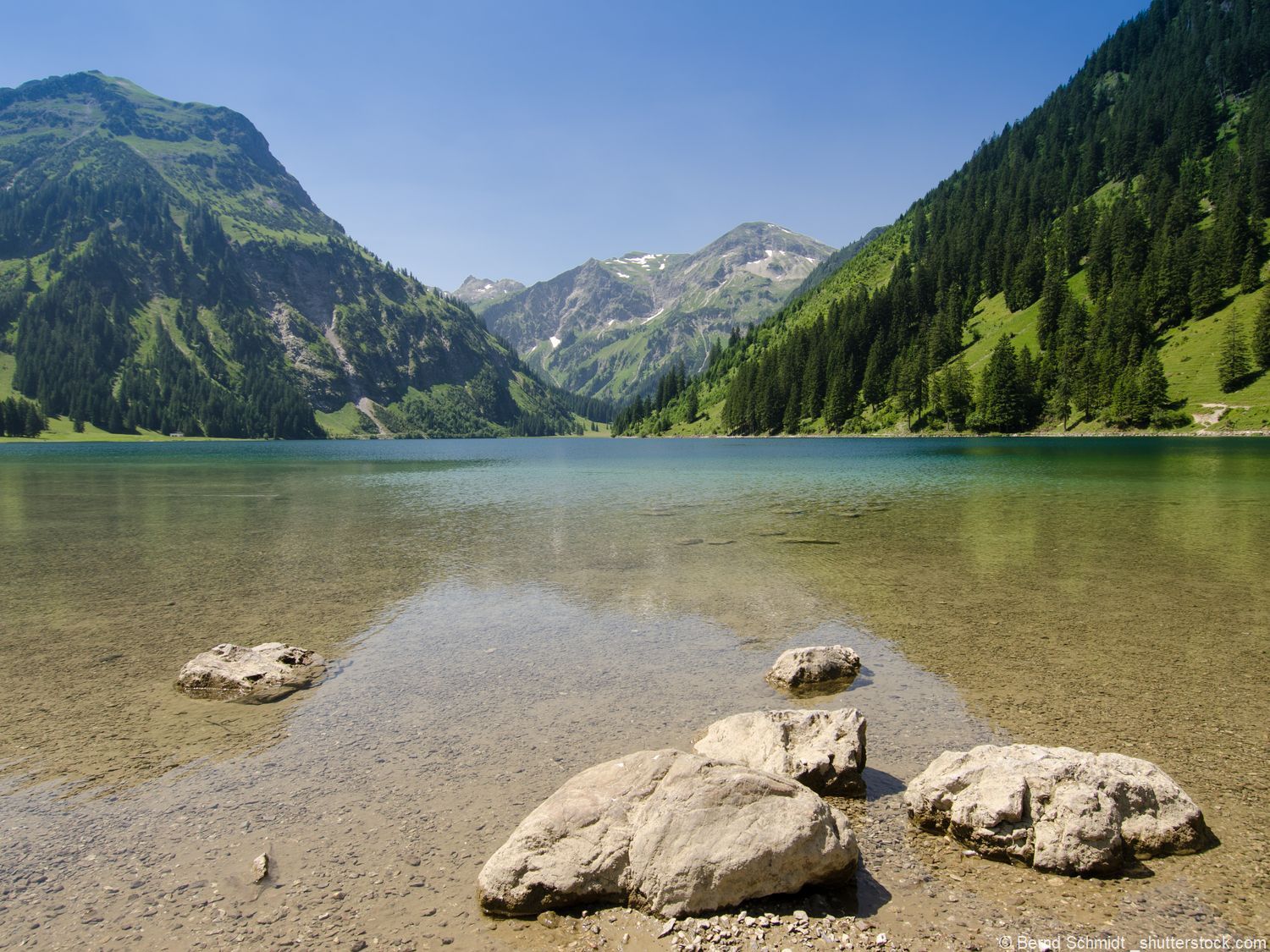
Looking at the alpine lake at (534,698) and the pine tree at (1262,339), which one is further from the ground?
the pine tree at (1262,339)

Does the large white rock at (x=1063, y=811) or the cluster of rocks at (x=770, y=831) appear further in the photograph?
the large white rock at (x=1063, y=811)

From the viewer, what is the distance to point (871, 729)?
38.4 ft

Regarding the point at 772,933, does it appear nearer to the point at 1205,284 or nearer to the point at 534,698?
the point at 534,698

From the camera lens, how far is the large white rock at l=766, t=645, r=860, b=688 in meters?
13.7

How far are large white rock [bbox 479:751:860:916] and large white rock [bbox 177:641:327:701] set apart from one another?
857cm

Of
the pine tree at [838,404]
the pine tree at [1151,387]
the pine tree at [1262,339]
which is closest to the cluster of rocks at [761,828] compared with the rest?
the pine tree at [1151,387]

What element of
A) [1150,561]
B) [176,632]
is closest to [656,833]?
[176,632]

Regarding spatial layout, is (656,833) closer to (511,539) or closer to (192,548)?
(511,539)

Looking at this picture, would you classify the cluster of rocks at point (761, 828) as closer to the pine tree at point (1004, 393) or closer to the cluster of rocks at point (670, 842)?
the cluster of rocks at point (670, 842)

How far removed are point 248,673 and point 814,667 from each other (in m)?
12.0

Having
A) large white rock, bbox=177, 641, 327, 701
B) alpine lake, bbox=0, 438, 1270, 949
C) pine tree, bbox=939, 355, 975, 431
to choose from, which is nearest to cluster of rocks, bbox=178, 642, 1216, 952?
alpine lake, bbox=0, 438, 1270, 949

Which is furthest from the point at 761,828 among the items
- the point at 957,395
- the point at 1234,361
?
the point at 957,395

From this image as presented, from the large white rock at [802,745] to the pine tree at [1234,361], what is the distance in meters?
148

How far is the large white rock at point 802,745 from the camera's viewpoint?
9.38m
